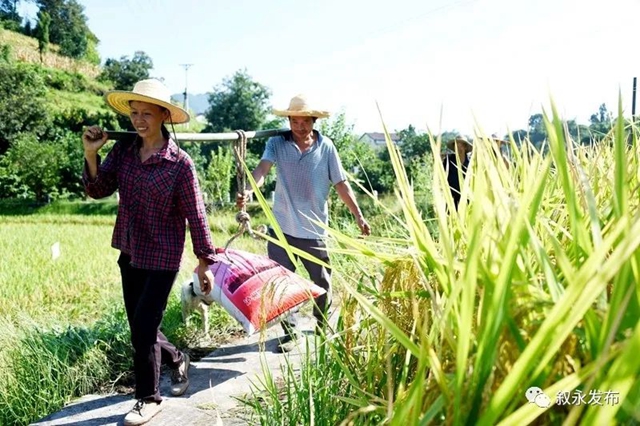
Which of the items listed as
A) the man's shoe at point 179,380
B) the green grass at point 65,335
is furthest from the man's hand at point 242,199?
the green grass at point 65,335

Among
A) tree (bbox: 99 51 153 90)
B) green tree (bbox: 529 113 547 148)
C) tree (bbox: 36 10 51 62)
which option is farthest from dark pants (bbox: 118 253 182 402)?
tree (bbox: 36 10 51 62)

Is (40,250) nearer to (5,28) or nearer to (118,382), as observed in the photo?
(118,382)

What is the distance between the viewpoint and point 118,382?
294 cm

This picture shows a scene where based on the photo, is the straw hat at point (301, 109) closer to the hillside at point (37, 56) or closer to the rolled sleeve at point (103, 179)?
the rolled sleeve at point (103, 179)

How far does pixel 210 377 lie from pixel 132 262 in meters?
0.84

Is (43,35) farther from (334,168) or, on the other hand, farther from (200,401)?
(200,401)

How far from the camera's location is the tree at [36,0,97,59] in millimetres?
76188

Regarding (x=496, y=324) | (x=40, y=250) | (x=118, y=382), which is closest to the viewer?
(x=496, y=324)

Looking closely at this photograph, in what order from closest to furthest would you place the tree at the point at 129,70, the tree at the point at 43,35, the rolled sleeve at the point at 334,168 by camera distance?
the rolled sleeve at the point at 334,168 → the tree at the point at 129,70 → the tree at the point at 43,35

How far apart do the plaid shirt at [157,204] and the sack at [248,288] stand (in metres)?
0.39

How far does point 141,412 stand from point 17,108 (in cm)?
4020

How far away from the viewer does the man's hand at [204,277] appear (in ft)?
8.82

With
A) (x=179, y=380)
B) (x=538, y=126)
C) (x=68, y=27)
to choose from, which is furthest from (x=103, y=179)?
(x=68, y=27)

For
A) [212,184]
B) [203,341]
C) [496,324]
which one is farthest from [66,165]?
[496,324]
